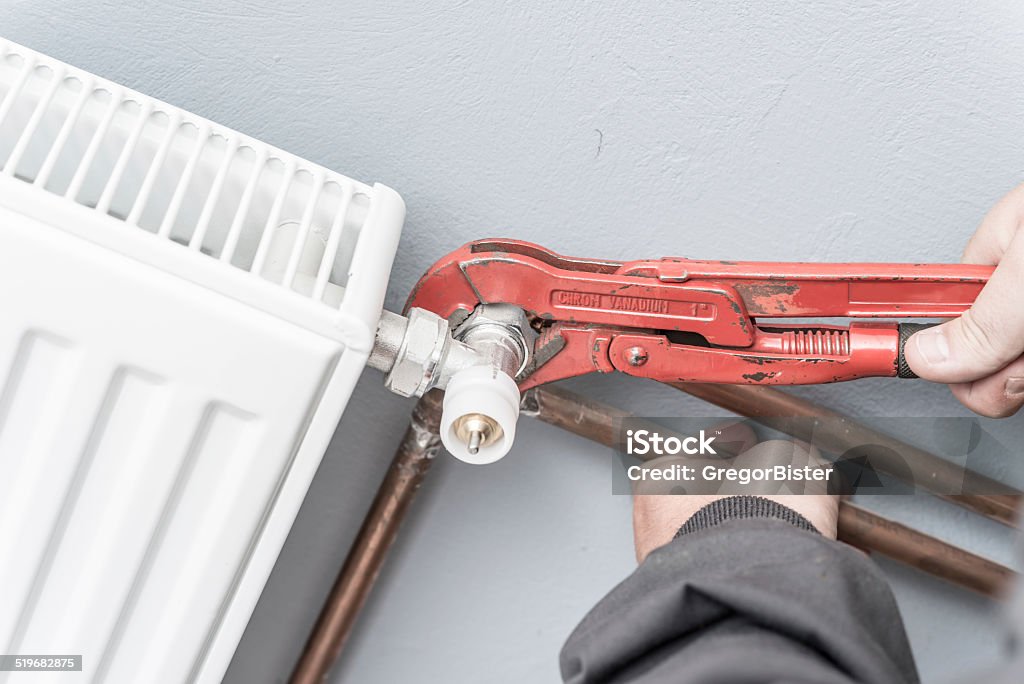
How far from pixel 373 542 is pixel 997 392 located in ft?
1.53

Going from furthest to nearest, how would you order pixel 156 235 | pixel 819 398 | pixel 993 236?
pixel 819 398, pixel 993 236, pixel 156 235

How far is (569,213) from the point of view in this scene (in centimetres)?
61

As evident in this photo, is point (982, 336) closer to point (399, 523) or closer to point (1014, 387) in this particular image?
point (1014, 387)

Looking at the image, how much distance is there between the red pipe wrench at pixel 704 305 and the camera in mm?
506

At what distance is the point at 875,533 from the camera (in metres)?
0.67

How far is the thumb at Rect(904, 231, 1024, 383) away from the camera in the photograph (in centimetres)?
48

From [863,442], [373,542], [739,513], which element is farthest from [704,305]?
[373,542]

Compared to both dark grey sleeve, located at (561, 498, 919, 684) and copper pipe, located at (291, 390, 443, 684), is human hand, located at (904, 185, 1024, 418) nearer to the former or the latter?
dark grey sleeve, located at (561, 498, 919, 684)

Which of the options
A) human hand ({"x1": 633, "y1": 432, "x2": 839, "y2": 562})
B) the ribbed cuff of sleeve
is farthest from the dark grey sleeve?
human hand ({"x1": 633, "y1": 432, "x2": 839, "y2": 562})

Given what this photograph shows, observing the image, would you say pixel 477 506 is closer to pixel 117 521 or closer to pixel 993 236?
pixel 117 521

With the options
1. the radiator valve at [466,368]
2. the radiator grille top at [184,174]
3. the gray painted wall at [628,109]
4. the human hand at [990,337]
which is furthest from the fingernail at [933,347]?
the radiator grille top at [184,174]

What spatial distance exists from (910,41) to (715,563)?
0.37 meters

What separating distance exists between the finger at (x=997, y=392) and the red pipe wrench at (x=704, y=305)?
0.07m

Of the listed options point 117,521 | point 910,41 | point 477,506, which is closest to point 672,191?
point 910,41
